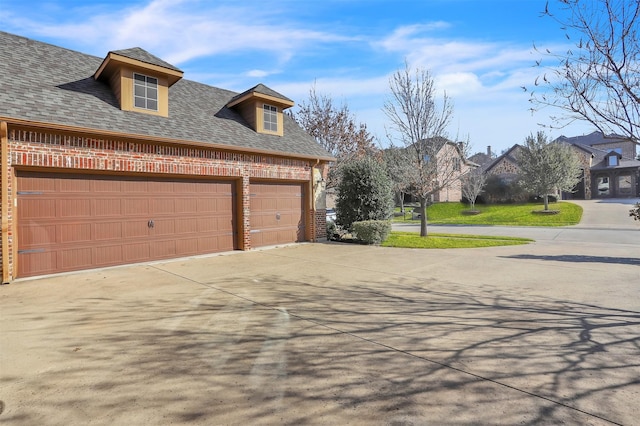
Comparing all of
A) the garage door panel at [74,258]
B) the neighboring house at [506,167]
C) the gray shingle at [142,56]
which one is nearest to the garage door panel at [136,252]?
the garage door panel at [74,258]

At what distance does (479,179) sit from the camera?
31.9 meters

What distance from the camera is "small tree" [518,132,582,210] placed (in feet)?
88.2

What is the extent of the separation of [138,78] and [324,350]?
9830mm

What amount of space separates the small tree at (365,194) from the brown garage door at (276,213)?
1.97 m

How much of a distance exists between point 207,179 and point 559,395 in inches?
396

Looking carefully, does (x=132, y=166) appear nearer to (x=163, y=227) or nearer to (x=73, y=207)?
(x=73, y=207)

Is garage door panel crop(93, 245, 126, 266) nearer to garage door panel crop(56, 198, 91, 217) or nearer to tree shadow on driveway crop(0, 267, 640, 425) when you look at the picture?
garage door panel crop(56, 198, 91, 217)

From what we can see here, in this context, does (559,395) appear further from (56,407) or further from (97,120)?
(97,120)

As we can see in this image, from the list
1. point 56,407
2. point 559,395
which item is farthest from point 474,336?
point 56,407

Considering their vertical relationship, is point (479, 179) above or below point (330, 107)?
below

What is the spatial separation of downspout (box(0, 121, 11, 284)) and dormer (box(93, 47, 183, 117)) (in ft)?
9.89

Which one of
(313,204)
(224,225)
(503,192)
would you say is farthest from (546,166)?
(224,225)

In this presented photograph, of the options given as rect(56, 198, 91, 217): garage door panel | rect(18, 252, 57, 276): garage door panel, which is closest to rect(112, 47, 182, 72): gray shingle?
rect(56, 198, 91, 217): garage door panel

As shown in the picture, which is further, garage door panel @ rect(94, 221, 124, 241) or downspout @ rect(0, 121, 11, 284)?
garage door panel @ rect(94, 221, 124, 241)
